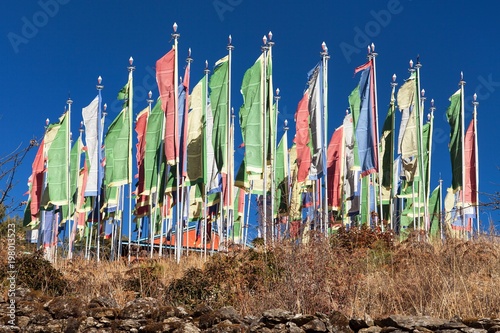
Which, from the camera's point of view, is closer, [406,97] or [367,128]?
[367,128]

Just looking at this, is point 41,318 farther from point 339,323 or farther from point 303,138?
point 303,138

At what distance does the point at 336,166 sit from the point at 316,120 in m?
6.34

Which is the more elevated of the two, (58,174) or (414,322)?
(58,174)

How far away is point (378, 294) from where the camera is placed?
11633mm

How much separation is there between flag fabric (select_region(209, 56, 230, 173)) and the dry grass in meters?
8.58

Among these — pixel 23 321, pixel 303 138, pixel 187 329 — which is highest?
pixel 303 138

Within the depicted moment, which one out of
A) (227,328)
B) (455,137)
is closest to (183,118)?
(455,137)

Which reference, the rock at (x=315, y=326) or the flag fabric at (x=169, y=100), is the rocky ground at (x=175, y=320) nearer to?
the rock at (x=315, y=326)

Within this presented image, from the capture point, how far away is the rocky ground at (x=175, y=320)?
356 inches

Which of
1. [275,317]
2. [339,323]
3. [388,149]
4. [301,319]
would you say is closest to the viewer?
[339,323]

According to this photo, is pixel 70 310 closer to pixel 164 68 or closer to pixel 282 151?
pixel 164 68

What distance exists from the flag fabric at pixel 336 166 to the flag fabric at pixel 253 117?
5.89 meters

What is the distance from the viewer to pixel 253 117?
2416cm

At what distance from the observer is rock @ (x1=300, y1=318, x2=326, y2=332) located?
9727 millimetres
